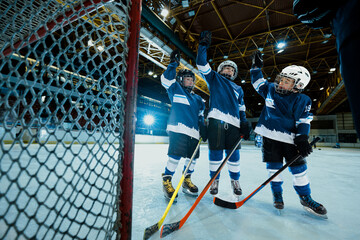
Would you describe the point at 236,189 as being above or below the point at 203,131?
below

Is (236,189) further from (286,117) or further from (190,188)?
(286,117)

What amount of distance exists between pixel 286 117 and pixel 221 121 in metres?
0.61

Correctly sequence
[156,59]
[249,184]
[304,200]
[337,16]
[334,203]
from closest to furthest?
[337,16]
[304,200]
[334,203]
[249,184]
[156,59]

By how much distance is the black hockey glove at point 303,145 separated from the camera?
1515 mm

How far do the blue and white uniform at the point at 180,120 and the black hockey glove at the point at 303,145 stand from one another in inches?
38.8

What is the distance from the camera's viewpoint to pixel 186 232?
113 centimetres

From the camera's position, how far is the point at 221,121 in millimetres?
1942

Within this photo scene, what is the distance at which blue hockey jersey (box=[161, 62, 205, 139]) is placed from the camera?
79.2 inches

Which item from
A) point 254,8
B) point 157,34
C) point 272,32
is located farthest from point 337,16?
point 272,32

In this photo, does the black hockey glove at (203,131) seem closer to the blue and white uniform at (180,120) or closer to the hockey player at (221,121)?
the blue and white uniform at (180,120)

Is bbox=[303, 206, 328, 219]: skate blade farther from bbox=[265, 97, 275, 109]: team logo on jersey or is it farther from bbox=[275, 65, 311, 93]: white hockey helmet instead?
bbox=[275, 65, 311, 93]: white hockey helmet

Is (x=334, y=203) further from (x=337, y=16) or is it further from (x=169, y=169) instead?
(x=337, y=16)

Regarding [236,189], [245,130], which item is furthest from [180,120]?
[236,189]

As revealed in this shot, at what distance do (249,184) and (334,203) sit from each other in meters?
0.88
